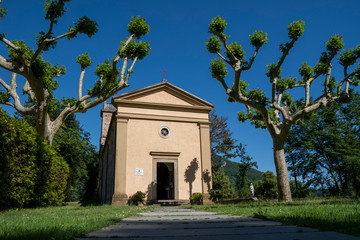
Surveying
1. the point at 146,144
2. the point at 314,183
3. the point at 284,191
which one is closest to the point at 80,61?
the point at 146,144

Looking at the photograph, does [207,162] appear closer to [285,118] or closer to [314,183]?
→ [285,118]

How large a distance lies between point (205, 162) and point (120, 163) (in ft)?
18.7

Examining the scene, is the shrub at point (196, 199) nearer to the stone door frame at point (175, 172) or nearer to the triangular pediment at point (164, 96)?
the stone door frame at point (175, 172)

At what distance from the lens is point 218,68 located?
1335cm

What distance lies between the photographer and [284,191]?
12039 mm

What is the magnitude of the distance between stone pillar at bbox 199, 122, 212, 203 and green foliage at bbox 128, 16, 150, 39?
808 centimetres

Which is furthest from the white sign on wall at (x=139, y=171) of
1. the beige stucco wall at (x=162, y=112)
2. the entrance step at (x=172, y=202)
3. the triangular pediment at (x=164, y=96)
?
the triangular pediment at (x=164, y=96)

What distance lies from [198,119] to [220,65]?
20.2ft

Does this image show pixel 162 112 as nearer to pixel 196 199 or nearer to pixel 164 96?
pixel 164 96

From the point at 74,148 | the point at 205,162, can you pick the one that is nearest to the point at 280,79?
the point at 205,162

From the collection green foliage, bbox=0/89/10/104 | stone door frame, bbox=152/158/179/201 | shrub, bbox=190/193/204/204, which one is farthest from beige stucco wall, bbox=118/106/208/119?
green foliage, bbox=0/89/10/104

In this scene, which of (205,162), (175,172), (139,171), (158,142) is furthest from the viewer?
(205,162)

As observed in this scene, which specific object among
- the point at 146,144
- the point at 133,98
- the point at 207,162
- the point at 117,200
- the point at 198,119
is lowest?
the point at 117,200

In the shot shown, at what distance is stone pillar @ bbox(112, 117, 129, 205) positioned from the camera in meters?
15.5
